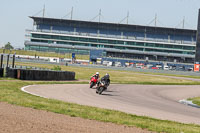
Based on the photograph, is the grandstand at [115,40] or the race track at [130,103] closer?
the race track at [130,103]

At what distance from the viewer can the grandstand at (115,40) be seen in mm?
140625

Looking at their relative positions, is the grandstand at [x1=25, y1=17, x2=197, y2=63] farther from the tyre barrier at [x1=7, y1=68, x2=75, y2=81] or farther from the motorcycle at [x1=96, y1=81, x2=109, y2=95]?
the motorcycle at [x1=96, y1=81, x2=109, y2=95]

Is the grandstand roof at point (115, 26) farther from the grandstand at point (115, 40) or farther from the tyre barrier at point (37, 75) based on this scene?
the tyre barrier at point (37, 75)

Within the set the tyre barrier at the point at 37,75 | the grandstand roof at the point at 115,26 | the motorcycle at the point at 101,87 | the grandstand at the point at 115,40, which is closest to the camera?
the motorcycle at the point at 101,87

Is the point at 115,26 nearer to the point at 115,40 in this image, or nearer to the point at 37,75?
the point at 115,40

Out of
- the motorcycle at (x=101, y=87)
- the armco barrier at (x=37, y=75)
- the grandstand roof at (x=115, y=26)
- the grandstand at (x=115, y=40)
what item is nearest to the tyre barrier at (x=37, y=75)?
the armco barrier at (x=37, y=75)

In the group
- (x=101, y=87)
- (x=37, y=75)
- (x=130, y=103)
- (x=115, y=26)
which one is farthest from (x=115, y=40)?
(x=130, y=103)

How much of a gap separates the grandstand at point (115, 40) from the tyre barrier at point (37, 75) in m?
→ 98.9

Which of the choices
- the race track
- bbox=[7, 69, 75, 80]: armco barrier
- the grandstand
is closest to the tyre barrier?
bbox=[7, 69, 75, 80]: armco barrier

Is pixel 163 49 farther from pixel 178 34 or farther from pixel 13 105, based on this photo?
pixel 13 105

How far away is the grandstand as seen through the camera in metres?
141

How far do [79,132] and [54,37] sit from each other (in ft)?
447

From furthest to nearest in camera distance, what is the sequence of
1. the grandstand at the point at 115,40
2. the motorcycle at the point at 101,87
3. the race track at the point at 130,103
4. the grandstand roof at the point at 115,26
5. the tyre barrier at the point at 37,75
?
the grandstand roof at the point at 115,26, the grandstand at the point at 115,40, the tyre barrier at the point at 37,75, the motorcycle at the point at 101,87, the race track at the point at 130,103

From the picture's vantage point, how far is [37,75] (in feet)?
110
